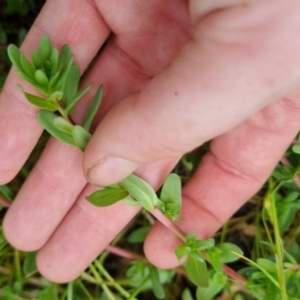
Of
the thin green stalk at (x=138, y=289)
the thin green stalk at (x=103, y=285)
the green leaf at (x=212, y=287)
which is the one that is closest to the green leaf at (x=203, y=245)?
the green leaf at (x=212, y=287)

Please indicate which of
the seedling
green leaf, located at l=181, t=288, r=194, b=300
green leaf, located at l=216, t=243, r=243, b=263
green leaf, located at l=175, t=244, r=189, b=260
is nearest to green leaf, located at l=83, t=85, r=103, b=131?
the seedling

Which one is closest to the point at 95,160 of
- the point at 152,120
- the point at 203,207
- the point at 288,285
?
the point at 152,120

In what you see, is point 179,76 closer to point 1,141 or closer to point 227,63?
point 227,63

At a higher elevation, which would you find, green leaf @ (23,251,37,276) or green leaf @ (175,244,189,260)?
green leaf @ (175,244,189,260)

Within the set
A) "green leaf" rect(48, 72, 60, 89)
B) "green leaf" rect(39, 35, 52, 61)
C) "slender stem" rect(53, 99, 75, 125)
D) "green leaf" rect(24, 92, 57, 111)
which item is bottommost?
"slender stem" rect(53, 99, 75, 125)

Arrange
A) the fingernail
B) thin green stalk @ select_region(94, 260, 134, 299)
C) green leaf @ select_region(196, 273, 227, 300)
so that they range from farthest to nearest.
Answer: thin green stalk @ select_region(94, 260, 134, 299) < green leaf @ select_region(196, 273, 227, 300) < the fingernail

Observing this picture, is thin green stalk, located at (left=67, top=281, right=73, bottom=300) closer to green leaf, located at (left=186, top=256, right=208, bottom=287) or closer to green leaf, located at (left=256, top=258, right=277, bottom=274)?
green leaf, located at (left=186, top=256, right=208, bottom=287)

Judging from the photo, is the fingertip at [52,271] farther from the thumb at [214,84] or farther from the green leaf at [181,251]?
the thumb at [214,84]

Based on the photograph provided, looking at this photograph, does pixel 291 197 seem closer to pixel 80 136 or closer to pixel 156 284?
pixel 156 284
